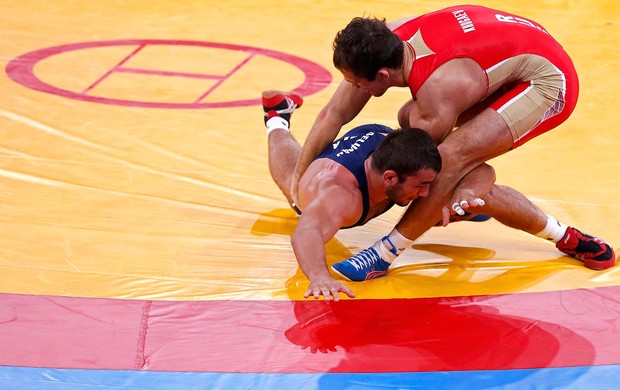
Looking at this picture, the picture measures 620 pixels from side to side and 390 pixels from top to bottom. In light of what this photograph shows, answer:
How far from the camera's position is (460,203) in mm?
3832

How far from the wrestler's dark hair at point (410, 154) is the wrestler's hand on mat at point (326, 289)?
585mm

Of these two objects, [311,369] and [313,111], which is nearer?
[311,369]

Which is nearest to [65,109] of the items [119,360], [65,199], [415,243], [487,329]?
[65,199]

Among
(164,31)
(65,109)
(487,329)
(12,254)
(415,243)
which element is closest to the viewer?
(487,329)

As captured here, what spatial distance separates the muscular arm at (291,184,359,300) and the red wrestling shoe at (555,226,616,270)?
0.93 metres

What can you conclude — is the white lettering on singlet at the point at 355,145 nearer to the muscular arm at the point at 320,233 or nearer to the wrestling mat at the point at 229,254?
the muscular arm at the point at 320,233

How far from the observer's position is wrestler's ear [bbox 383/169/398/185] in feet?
12.7

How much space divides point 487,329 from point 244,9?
16.4 feet

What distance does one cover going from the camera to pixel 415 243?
14.4 ft

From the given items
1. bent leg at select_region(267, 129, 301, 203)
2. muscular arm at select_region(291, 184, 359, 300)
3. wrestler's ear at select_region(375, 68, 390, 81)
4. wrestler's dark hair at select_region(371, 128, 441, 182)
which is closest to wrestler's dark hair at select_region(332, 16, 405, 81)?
wrestler's ear at select_region(375, 68, 390, 81)

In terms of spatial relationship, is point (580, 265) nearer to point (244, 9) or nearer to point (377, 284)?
point (377, 284)

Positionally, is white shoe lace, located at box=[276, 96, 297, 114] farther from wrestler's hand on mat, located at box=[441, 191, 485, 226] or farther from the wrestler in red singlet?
wrestler's hand on mat, located at box=[441, 191, 485, 226]

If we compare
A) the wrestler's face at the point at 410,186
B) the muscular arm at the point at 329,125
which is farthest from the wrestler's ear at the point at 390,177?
the muscular arm at the point at 329,125

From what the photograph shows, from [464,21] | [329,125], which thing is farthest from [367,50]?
[329,125]
